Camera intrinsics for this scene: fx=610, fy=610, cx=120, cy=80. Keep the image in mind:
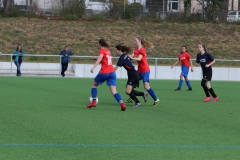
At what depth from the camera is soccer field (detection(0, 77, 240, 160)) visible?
8070 millimetres

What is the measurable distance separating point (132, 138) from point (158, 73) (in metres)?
23.4

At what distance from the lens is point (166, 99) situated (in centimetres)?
1775

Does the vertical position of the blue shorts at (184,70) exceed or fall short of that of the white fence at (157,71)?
it exceeds it

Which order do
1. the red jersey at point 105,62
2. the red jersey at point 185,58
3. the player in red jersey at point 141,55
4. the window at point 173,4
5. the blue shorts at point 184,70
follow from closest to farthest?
1. the red jersey at point 105,62
2. the player in red jersey at point 141,55
3. the blue shorts at point 184,70
4. the red jersey at point 185,58
5. the window at point 173,4

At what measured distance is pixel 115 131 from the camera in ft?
33.3

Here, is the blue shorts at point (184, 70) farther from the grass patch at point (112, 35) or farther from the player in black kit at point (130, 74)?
the grass patch at point (112, 35)

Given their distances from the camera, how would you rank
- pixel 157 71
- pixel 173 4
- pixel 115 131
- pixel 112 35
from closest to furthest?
pixel 115 131 < pixel 157 71 < pixel 112 35 < pixel 173 4

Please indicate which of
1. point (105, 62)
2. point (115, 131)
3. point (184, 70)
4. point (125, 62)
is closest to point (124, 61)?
point (125, 62)

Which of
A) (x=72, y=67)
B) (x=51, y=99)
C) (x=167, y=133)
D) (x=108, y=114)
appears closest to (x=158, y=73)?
(x=72, y=67)

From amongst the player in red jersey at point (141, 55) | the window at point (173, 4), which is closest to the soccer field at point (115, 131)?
the player in red jersey at point (141, 55)

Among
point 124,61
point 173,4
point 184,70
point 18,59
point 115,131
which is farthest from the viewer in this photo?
point 173,4

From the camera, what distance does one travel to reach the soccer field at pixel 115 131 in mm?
8070

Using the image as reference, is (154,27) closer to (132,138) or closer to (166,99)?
(166,99)

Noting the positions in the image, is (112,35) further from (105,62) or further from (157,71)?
(105,62)
